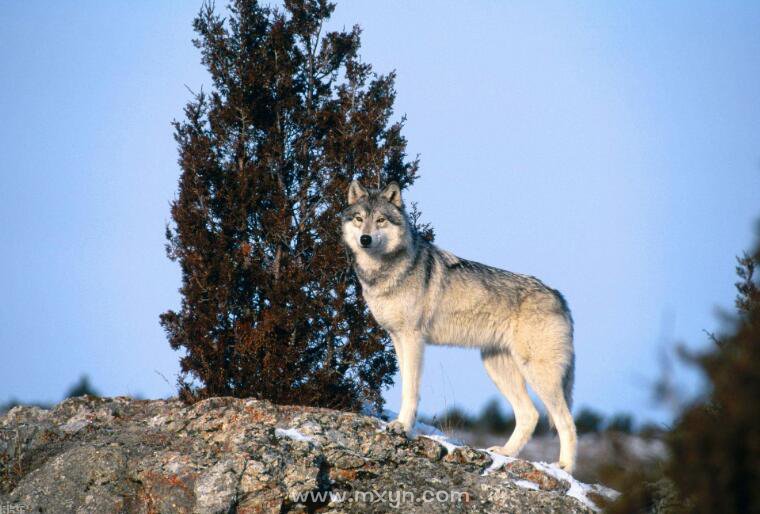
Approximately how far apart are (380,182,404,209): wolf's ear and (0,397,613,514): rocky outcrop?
2.42 metres

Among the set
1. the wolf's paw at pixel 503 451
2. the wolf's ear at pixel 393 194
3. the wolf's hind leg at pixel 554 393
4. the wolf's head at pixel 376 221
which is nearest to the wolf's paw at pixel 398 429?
the wolf's paw at pixel 503 451

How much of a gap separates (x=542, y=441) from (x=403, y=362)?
1319cm

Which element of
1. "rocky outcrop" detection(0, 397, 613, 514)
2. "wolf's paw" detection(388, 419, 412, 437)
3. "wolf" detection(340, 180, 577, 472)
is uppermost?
"wolf" detection(340, 180, 577, 472)

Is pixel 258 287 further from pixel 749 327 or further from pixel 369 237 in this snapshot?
pixel 749 327

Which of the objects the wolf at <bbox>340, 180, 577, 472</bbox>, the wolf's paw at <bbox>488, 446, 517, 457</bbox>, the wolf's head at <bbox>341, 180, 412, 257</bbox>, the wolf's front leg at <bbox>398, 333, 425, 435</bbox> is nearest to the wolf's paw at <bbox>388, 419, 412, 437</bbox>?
the wolf's front leg at <bbox>398, 333, 425, 435</bbox>

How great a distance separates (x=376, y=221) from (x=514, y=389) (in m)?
2.52

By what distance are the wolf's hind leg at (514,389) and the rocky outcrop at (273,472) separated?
0.81 meters

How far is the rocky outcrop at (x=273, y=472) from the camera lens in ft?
23.1

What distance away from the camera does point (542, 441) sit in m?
20.2

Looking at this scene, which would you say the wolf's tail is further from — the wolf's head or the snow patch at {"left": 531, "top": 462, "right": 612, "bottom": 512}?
the wolf's head

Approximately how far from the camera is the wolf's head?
8312 millimetres

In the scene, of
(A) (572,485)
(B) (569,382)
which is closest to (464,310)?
(B) (569,382)

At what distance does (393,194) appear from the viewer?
867cm

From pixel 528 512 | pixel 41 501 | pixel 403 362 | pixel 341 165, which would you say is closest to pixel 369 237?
pixel 403 362
